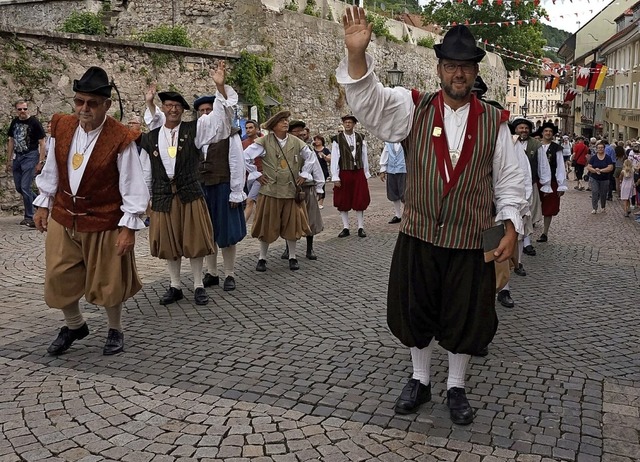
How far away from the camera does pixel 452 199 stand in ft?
12.1

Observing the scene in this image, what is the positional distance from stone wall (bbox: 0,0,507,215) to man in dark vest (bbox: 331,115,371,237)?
5474 mm

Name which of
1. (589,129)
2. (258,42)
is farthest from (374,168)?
(589,129)

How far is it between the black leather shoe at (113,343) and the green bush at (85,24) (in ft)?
52.2

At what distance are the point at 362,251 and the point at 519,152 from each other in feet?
11.0

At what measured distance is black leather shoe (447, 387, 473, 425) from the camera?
147 inches

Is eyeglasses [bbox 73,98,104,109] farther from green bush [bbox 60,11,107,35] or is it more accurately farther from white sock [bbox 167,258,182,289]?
green bush [bbox 60,11,107,35]

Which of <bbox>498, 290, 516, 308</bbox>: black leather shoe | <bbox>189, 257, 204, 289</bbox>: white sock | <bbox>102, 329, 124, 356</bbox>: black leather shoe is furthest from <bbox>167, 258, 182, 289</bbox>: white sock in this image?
<bbox>498, 290, 516, 308</bbox>: black leather shoe

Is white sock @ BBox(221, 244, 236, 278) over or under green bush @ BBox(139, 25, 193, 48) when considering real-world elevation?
under

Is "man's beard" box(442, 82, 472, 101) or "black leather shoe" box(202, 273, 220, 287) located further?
"black leather shoe" box(202, 273, 220, 287)

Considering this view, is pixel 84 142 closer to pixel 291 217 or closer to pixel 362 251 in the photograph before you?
pixel 291 217

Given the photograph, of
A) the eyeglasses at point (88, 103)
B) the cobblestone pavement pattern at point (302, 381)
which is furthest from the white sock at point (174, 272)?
the eyeglasses at point (88, 103)

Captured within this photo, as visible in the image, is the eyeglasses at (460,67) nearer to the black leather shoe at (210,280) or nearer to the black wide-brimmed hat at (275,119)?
the black leather shoe at (210,280)

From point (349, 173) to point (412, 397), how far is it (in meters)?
7.32

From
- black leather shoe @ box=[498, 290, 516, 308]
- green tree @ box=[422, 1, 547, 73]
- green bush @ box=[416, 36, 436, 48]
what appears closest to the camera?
black leather shoe @ box=[498, 290, 516, 308]
